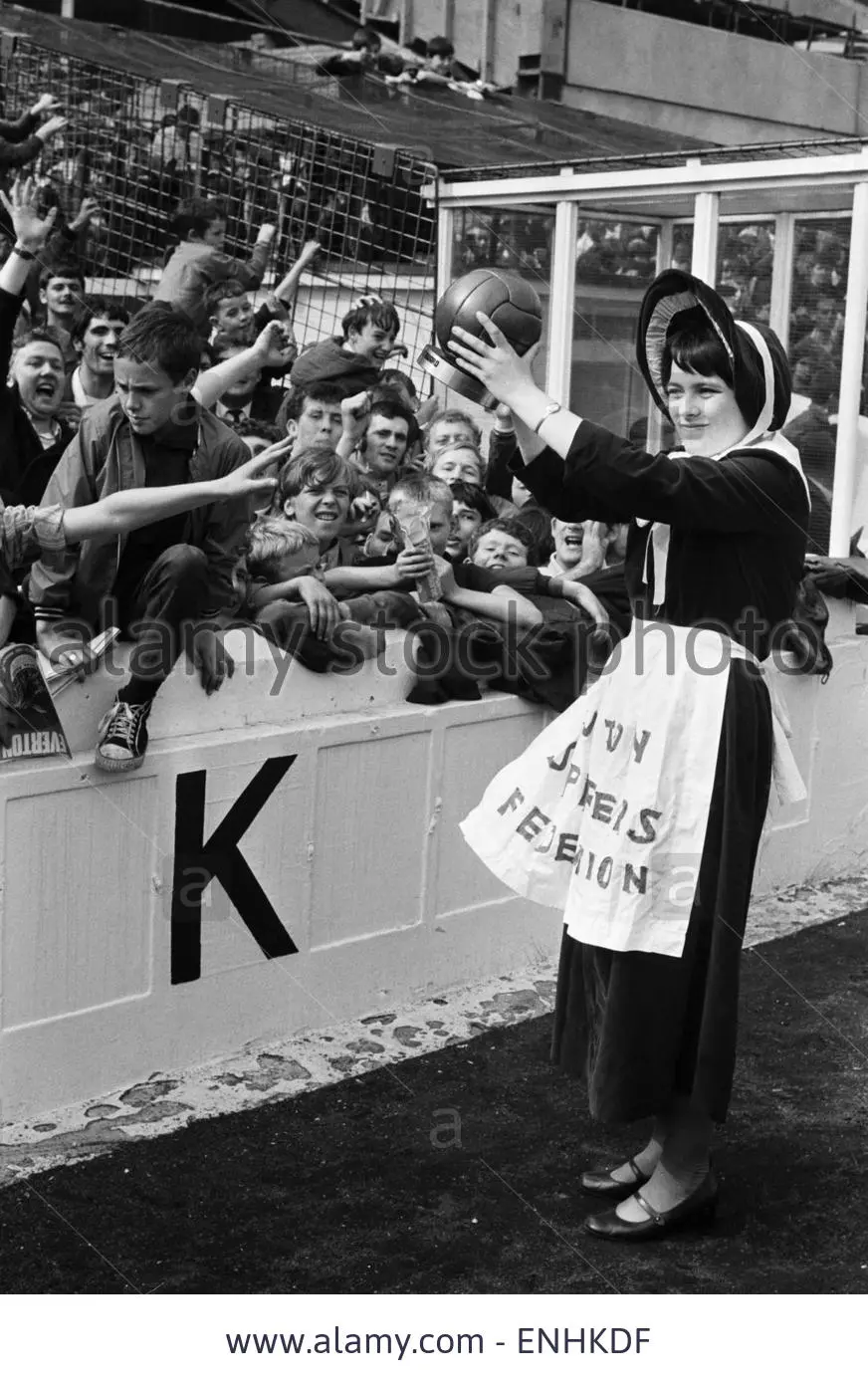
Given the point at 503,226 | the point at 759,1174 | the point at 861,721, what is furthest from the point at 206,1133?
the point at 503,226

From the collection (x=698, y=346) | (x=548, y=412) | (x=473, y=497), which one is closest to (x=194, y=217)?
(x=473, y=497)

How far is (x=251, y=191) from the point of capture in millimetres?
8773

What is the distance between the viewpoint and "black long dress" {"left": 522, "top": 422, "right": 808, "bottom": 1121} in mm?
3721

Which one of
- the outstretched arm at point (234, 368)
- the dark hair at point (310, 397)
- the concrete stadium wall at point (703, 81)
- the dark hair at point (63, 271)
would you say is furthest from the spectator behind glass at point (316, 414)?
the concrete stadium wall at point (703, 81)

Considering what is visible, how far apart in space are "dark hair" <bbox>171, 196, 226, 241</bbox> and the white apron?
488 centimetres

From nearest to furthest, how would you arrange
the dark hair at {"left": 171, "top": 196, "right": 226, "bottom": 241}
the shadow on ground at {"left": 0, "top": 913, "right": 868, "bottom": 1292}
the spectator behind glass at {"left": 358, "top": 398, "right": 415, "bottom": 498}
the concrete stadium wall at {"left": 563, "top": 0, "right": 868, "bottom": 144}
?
1. the shadow on ground at {"left": 0, "top": 913, "right": 868, "bottom": 1292}
2. the spectator behind glass at {"left": 358, "top": 398, "right": 415, "bottom": 498}
3. the dark hair at {"left": 171, "top": 196, "right": 226, "bottom": 241}
4. the concrete stadium wall at {"left": 563, "top": 0, "right": 868, "bottom": 144}

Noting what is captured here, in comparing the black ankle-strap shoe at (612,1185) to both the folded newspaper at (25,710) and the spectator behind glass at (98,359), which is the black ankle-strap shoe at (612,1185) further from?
the spectator behind glass at (98,359)

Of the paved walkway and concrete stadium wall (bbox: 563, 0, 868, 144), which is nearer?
the paved walkway

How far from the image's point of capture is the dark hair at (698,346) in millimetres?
3738

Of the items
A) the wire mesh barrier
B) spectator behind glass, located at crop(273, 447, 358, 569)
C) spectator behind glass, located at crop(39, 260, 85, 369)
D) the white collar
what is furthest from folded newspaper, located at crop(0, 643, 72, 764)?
the wire mesh barrier

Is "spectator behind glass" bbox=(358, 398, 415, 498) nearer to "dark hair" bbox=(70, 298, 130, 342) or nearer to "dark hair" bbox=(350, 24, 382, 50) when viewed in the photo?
"dark hair" bbox=(70, 298, 130, 342)

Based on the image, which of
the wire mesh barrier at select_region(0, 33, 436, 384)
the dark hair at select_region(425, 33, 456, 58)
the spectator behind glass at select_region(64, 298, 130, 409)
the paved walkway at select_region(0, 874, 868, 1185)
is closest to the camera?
the paved walkway at select_region(0, 874, 868, 1185)

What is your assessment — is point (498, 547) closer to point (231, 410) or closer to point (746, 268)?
point (231, 410)

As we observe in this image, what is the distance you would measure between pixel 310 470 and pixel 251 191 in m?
4.13
